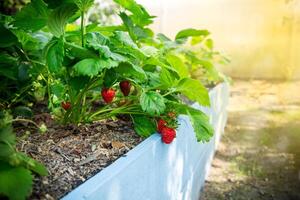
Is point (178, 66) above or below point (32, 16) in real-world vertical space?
below

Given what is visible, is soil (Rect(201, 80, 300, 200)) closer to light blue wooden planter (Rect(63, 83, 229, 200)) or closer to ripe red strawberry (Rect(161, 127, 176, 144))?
light blue wooden planter (Rect(63, 83, 229, 200))

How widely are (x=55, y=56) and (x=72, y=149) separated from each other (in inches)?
14.0

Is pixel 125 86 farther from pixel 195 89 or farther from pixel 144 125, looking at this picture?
pixel 195 89

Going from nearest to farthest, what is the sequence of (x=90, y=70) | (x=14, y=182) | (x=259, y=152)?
(x=14, y=182) < (x=90, y=70) < (x=259, y=152)

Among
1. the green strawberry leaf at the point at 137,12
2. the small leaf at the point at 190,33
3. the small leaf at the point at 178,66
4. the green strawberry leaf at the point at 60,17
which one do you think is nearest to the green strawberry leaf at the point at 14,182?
the green strawberry leaf at the point at 60,17

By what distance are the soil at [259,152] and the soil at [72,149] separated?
121cm

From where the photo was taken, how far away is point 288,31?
6.71 meters

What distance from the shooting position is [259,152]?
335cm

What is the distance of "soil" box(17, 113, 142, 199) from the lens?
1049mm

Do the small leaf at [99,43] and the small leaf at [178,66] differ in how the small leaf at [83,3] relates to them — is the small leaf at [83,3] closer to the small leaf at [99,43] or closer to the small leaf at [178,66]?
the small leaf at [99,43]

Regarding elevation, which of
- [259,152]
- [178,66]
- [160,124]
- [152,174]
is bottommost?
[259,152]

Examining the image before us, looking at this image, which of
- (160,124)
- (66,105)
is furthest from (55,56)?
(160,124)

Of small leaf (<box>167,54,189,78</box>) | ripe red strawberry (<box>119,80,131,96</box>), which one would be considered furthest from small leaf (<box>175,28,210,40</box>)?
ripe red strawberry (<box>119,80,131,96</box>)

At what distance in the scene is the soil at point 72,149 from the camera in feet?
3.44
